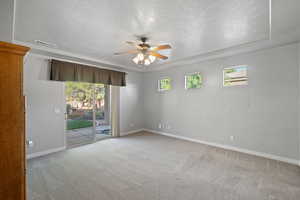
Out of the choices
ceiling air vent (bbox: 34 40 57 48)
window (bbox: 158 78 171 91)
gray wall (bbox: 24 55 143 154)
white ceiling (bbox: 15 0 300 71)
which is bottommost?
gray wall (bbox: 24 55 143 154)

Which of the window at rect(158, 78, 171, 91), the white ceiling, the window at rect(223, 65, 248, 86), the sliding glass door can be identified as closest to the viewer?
the white ceiling

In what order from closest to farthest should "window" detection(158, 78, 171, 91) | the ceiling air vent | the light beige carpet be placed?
the light beige carpet
the ceiling air vent
"window" detection(158, 78, 171, 91)

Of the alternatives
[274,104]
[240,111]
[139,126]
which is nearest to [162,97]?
[139,126]

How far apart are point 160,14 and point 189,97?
122 inches

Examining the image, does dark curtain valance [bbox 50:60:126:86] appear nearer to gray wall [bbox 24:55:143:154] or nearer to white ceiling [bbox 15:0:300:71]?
gray wall [bbox 24:55:143:154]

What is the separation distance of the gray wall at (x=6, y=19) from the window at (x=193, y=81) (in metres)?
4.23

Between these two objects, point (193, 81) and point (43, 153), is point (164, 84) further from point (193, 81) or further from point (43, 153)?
point (43, 153)

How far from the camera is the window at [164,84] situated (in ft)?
17.0

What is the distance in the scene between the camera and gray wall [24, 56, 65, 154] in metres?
3.29

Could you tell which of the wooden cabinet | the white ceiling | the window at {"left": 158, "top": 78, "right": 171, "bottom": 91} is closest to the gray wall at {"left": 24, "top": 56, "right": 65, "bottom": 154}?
the white ceiling

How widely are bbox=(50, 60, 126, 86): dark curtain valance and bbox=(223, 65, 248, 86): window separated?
11.2 ft

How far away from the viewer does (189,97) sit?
458 cm

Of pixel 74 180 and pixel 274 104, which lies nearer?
pixel 74 180

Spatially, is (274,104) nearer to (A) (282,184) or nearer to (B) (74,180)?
(A) (282,184)
